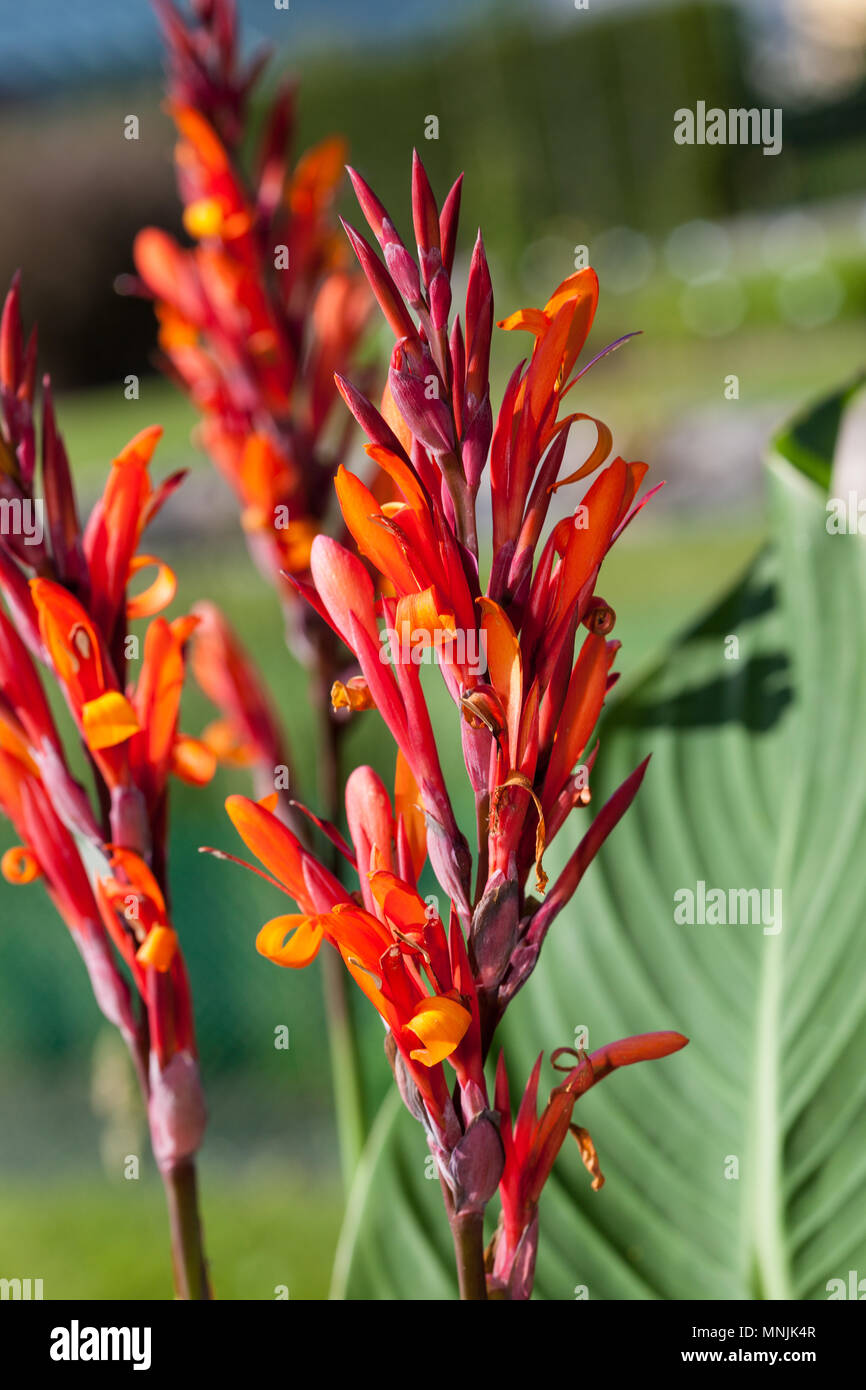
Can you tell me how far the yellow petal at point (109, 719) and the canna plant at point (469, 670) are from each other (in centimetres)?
5

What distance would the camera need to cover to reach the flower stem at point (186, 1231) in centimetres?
36

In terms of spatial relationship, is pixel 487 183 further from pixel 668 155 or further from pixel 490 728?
pixel 490 728

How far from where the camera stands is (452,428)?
0.29m

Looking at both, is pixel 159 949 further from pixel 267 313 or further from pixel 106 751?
pixel 267 313

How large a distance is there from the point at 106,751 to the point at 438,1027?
0.14m

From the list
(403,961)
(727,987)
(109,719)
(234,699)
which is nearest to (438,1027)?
(403,961)

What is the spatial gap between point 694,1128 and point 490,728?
30cm

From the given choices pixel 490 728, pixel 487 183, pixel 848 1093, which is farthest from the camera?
pixel 487 183

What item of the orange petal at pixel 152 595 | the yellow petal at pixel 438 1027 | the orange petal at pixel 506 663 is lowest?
the yellow petal at pixel 438 1027

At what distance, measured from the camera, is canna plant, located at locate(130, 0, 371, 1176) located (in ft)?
2.07

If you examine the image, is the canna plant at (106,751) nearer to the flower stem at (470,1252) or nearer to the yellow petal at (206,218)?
the flower stem at (470,1252)

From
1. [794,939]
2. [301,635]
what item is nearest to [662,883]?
[794,939]

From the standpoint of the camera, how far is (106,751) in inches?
14.1

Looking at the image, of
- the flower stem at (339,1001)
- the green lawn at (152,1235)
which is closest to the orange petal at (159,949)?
the flower stem at (339,1001)
